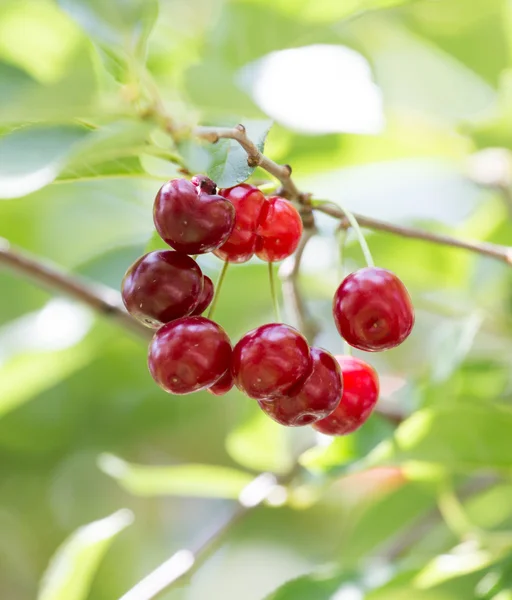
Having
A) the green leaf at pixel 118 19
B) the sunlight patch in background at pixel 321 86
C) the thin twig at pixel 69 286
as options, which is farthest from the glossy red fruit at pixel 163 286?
the sunlight patch in background at pixel 321 86

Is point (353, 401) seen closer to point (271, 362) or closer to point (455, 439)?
point (271, 362)

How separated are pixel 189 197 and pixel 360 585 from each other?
22.8 inches

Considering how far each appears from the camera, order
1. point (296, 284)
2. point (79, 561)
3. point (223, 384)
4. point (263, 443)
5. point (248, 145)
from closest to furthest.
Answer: point (248, 145) → point (223, 384) → point (296, 284) → point (79, 561) → point (263, 443)

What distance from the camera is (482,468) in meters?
1.09

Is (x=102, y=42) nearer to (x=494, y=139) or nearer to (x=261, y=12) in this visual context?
(x=261, y=12)

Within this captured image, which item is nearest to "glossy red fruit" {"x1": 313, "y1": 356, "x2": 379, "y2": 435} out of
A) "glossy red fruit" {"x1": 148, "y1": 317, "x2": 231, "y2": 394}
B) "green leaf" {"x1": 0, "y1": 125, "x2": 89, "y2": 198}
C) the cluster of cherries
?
the cluster of cherries

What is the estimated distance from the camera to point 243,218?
0.77 metres

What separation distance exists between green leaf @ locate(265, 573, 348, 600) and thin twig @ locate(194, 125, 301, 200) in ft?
1.75

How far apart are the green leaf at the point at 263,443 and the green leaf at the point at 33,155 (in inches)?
24.0

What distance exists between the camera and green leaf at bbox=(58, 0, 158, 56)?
0.86 m

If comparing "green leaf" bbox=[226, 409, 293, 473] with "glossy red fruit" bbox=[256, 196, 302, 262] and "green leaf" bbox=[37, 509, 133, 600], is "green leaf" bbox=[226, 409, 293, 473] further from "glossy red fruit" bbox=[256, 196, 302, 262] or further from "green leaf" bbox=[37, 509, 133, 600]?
"glossy red fruit" bbox=[256, 196, 302, 262]

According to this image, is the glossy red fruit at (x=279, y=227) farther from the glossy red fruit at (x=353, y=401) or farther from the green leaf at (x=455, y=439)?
the green leaf at (x=455, y=439)

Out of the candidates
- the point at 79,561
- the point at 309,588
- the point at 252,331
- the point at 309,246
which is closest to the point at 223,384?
the point at 252,331

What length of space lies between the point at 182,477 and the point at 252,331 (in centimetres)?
52
